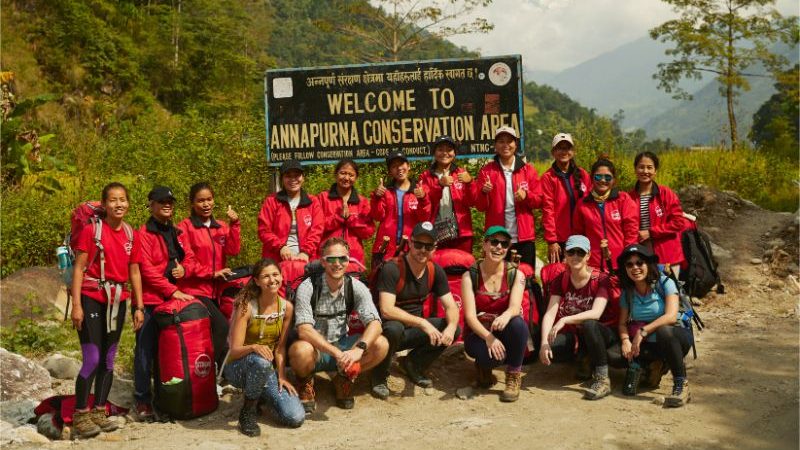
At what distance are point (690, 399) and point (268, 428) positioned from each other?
3.19 m

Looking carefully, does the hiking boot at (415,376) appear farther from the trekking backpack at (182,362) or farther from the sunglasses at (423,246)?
the trekking backpack at (182,362)

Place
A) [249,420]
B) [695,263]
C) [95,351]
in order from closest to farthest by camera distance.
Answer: [95,351] < [249,420] < [695,263]

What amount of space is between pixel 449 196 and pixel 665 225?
6.20 ft

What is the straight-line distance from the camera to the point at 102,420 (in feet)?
16.4

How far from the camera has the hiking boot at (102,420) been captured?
4.98 metres

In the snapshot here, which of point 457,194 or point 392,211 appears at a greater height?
point 457,194

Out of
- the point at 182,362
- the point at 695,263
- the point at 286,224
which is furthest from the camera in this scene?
the point at 695,263

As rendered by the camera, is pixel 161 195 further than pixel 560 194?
No

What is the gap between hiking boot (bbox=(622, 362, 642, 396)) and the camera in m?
5.58

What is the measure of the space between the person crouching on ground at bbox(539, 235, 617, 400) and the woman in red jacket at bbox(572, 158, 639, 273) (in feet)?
1.23

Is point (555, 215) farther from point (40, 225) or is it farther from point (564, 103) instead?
point (564, 103)

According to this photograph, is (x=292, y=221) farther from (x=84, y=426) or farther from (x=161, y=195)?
(x=84, y=426)

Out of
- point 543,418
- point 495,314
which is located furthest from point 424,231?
point 543,418

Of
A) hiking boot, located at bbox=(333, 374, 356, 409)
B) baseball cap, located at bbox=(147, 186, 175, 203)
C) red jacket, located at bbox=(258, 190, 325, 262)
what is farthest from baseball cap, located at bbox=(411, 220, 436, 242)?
baseball cap, located at bbox=(147, 186, 175, 203)
